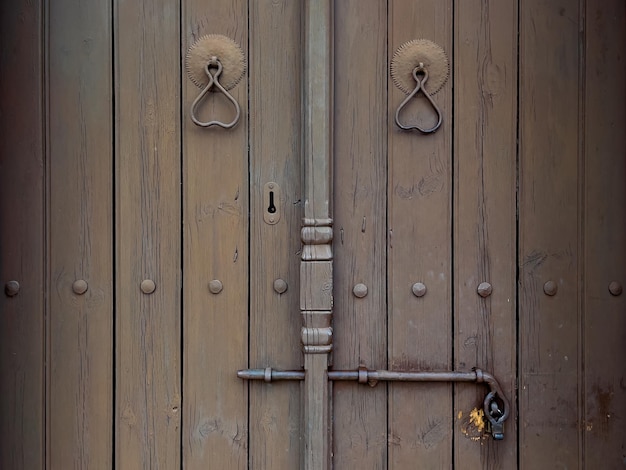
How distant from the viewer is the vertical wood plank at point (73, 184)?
1528 millimetres

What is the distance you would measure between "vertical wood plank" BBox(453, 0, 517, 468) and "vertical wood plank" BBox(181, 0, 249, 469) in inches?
17.9

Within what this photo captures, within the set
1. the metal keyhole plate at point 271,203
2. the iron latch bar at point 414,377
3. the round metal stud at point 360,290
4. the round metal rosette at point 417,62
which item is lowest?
the iron latch bar at point 414,377

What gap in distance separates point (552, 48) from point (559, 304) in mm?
535

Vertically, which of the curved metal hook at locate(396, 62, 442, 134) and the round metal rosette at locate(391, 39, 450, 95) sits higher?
the round metal rosette at locate(391, 39, 450, 95)

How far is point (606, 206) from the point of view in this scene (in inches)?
59.4

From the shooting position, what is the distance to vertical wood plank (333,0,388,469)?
1.53m

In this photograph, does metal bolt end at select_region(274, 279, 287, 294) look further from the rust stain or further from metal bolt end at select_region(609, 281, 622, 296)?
metal bolt end at select_region(609, 281, 622, 296)

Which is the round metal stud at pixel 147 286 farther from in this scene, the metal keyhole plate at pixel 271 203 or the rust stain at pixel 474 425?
the rust stain at pixel 474 425

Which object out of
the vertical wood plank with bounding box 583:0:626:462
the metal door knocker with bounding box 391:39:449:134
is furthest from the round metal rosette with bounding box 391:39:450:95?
the vertical wood plank with bounding box 583:0:626:462

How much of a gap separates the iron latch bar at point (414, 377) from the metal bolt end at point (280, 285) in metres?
0.16

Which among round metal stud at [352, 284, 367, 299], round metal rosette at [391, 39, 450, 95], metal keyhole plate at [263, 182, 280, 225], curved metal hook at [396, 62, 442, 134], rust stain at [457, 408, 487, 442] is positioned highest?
round metal rosette at [391, 39, 450, 95]

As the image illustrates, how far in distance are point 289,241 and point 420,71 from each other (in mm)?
448

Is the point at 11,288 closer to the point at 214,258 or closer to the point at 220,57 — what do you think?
the point at 214,258

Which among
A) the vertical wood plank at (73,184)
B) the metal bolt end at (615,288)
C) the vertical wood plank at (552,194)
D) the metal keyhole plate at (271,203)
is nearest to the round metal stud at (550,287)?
the vertical wood plank at (552,194)
